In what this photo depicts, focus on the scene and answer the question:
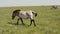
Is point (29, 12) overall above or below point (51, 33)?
above

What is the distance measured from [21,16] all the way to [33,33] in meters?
5.10

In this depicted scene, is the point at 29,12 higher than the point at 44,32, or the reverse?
the point at 29,12

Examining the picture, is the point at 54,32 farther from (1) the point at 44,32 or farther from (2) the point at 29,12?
(2) the point at 29,12

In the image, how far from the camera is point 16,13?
20156 millimetres

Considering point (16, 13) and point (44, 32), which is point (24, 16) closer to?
point (16, 13)

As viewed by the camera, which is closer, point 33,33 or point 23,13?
point 33,33

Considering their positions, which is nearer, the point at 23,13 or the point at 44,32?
the point at 44,32

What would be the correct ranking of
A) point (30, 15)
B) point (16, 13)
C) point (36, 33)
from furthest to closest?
point (16, 13) < point (30, 15) < point (36, 33)

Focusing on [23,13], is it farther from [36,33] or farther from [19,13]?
[36,33]

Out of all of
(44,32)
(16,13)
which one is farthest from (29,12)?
(44,32)

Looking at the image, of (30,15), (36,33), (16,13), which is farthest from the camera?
(16,13)

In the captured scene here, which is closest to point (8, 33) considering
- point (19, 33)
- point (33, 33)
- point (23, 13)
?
point (19, 33)

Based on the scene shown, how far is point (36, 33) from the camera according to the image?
47.9 ft

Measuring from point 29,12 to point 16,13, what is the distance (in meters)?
1.97
